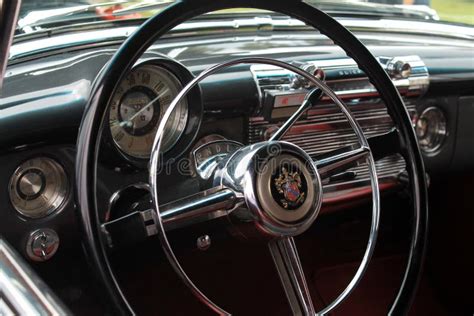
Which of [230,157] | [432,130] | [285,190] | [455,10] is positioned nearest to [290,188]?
[285,190]

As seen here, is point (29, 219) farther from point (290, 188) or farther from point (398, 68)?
point (398, 68)

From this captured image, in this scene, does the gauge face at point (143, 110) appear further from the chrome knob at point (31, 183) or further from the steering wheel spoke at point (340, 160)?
the steering wheel spoke at point (340, 160)

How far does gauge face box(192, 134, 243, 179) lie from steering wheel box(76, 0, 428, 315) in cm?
10

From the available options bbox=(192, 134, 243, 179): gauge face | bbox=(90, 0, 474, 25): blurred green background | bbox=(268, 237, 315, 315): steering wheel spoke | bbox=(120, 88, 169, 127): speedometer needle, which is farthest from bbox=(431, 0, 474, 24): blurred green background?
bbox=(268, 237, 315, 315): steering wheel spoke

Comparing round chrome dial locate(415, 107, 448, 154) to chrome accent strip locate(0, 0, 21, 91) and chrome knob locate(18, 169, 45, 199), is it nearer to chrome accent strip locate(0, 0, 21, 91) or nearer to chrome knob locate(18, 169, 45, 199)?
chrome knob locate(18, 169, 45, 199)

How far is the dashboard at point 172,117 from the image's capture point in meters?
1.39

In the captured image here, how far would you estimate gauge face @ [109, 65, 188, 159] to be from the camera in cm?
144

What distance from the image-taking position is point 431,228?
7.64ft

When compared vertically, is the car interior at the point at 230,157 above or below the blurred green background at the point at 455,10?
below

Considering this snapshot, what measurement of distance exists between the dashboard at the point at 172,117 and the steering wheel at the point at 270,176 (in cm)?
16

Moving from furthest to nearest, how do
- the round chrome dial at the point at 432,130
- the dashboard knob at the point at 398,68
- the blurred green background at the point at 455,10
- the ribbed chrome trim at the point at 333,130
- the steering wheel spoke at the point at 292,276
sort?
the blurred green background at the point at 455,10 → the round chrome dial at the point at 432,130 → the dashboard knob at the point at 398,68 → the ribbed chrome trim at the point at 333,130 → the steering wheel spoke at the point at 292,276

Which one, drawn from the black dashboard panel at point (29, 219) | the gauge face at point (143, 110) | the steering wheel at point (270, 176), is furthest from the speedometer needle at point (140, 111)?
the steering wheel at point (270, 176)

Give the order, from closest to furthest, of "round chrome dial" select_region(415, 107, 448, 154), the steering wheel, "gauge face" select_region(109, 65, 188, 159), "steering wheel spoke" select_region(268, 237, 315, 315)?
1. the steering wheel
2. "steering wheel spoke" select_region(268, 237, 315, 315)
3. "gauge face" select_region(109, 65, 188, 159)
4. "round chrome dial" select_region(415, 107, 448, 154)

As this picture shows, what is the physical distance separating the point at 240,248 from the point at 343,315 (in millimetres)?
445
